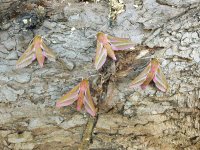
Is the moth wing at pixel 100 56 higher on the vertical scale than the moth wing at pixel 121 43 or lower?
lower

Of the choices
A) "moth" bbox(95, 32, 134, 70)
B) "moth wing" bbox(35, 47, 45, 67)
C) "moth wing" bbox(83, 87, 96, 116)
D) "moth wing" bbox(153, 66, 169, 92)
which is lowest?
"moth wing" bbox(83, 87, 96, 116)

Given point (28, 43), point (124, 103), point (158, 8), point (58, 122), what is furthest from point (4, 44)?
point (158, 8)

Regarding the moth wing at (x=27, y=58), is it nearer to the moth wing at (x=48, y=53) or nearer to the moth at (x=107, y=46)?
the moth wing at (x=48, y=53)

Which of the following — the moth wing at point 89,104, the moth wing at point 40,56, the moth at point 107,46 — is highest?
the moth at point 107,46

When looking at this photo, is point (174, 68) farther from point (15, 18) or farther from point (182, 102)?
point (15, 18)

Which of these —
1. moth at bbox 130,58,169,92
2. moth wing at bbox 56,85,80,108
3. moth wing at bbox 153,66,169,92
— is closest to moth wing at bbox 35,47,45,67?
moth wing at bbox 56,85,80,108

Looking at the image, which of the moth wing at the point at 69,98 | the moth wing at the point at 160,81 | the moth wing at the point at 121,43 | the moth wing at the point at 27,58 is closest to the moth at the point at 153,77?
the moth wing at the point at 160,81

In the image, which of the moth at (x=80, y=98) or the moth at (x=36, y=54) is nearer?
the moth at (x=80, y=98)

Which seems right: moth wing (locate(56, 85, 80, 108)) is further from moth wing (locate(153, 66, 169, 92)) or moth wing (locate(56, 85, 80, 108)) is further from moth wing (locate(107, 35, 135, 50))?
moth wing (locate(153, 66, 169, 92))
